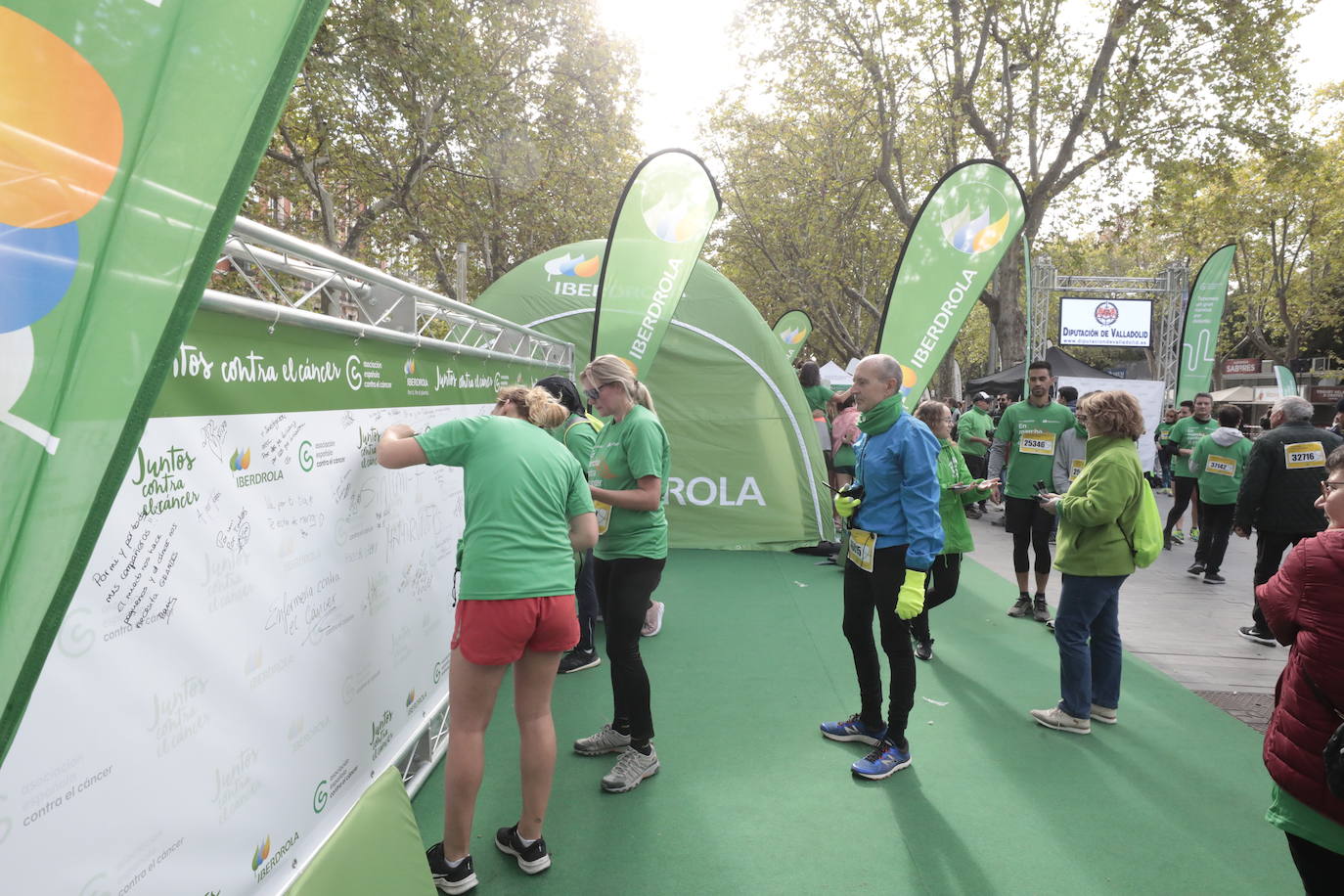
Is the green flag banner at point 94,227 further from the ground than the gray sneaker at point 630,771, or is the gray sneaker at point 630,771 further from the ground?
the green flag banner at point 94,227

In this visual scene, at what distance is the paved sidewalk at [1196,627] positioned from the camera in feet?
15.6

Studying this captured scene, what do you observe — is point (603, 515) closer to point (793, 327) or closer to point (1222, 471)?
point (1222, 471)

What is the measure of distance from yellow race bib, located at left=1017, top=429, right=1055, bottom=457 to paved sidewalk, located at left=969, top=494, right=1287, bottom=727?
1.37 m

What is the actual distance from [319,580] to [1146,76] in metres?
14.5

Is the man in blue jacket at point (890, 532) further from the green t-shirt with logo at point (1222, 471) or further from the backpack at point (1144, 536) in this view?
the green t-shirt with logo at point (1222, 471)

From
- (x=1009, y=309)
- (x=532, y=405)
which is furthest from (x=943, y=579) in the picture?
(x=1009, y=309)

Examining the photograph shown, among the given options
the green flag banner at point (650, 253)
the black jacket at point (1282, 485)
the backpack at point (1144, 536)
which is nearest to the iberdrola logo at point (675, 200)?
the green flag banner at point (650, 253)

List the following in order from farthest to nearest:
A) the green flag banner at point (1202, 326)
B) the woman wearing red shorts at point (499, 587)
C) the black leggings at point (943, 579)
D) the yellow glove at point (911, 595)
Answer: the green flag banner at point (1202, 326) → the black leggings at point (943, 579) → the yellow glove at point (911, 595) → the woman wearing red shorts at point (499, 587)

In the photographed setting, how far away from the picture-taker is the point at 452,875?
265 centimetres

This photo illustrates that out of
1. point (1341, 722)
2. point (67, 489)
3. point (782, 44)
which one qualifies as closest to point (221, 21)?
point (67, 489)

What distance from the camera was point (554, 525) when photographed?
262 centimetres

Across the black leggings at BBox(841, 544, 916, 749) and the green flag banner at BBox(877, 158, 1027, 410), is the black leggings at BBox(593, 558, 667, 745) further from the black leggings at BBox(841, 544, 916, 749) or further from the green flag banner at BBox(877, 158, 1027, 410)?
the green flag banner at BBox(877, 158, 1027, 410)

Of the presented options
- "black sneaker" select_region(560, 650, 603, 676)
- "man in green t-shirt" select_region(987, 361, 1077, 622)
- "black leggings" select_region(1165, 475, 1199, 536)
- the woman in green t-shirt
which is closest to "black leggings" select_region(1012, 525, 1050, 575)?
"man in green t-shirt" select_region(987, 361, 1077, 622)

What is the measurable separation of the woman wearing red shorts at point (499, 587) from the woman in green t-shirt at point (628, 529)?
23.5 inches
